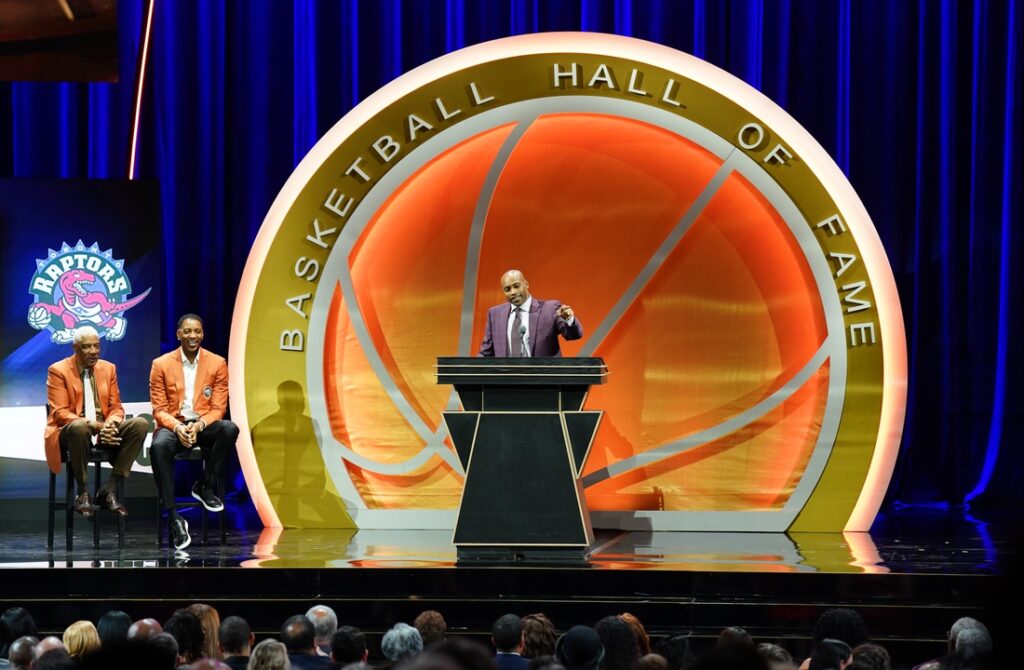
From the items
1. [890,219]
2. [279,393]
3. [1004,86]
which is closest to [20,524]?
[279,393]

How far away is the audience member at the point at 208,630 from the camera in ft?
13.2

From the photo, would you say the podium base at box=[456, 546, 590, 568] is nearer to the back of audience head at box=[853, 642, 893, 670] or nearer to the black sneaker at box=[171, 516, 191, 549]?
the black sneaker at box=[171, 516, 191, 549]

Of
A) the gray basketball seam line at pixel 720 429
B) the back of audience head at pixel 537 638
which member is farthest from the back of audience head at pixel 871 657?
the gray basketball seam line at pixel 720 429

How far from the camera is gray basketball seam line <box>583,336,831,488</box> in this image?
7762 millimetres

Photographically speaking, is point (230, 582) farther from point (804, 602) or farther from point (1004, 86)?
point (1004, 86)

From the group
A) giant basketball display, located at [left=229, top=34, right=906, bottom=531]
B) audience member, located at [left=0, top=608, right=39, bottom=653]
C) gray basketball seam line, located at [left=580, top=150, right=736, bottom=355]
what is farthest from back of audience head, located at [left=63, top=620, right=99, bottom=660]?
gray basketball seam line, located at [left=580, top=150, right=736, bottom=355]

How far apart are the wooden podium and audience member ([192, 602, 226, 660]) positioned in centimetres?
229

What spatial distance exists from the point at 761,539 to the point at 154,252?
378 centimetres

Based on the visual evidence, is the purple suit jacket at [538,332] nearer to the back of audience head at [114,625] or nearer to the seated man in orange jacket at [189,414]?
the seated man in orange jacket at [189,414]

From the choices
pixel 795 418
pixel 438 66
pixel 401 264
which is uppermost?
pixel 438 66

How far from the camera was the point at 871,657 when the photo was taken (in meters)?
3.46

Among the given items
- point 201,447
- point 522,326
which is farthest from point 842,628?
point 201,447

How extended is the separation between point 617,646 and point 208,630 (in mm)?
1169

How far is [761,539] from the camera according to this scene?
727 cm
